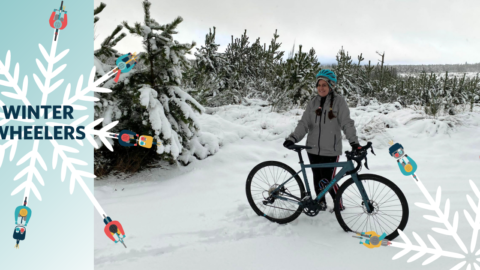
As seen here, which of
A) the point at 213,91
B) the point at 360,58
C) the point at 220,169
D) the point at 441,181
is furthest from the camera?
the point at 360,58

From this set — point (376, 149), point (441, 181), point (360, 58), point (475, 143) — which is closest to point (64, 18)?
point (441, 181)

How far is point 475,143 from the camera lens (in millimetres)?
5984

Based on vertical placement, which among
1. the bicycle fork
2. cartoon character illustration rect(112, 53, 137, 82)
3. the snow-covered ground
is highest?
cartoon character illustration rect(112, 53, 137, 82)

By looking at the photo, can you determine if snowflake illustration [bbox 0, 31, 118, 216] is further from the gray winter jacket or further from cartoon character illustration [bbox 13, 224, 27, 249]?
the gray winter jacket

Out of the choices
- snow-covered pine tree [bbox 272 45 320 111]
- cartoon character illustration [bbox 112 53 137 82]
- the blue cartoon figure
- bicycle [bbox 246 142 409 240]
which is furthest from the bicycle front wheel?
snow-covered pine tree [bbox 272 45 320 111]

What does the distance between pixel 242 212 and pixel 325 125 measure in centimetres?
146

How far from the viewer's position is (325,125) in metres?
3.25

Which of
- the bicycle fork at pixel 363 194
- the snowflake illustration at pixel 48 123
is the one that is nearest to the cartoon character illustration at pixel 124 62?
the snowflake illustration at pixel 48 123

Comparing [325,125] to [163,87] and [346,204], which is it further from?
[163,87]

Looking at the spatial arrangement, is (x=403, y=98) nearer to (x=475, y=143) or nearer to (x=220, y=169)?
(x=475, y=143)

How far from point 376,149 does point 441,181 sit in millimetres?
1802

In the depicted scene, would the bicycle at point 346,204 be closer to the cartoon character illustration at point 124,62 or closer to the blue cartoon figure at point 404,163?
the blue cartoon figure at point 404,163

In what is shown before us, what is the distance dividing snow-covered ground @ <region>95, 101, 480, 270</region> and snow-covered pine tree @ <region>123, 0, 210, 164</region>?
70 centimetres

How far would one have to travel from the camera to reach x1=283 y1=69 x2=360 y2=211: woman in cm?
322
